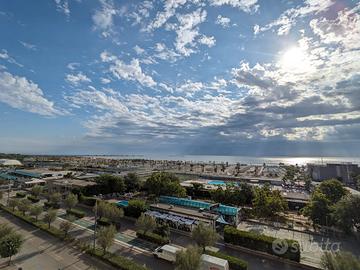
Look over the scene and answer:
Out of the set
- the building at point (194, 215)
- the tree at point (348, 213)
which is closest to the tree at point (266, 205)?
the building at point (194, 215)

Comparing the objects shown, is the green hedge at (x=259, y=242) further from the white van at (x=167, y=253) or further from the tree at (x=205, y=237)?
the white van at (x=167, y=253)

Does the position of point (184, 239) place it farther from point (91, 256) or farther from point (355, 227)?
point (355, 227)

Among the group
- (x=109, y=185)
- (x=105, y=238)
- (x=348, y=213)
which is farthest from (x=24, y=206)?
(x=348, y=213)

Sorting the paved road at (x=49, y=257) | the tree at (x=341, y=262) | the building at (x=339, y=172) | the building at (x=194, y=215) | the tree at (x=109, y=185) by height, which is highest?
the building at (x=339, y=172)

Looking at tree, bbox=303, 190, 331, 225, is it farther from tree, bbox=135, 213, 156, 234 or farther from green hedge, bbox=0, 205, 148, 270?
green hedge, bbox=0, 205, 148, 270

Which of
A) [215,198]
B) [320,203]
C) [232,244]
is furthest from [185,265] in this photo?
[215,198]

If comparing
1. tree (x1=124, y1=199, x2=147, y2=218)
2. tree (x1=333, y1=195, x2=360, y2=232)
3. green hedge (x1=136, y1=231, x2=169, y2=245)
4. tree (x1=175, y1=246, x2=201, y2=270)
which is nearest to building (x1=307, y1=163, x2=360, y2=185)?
tree (x1=333, y1=195, x2=360, y2=232)
